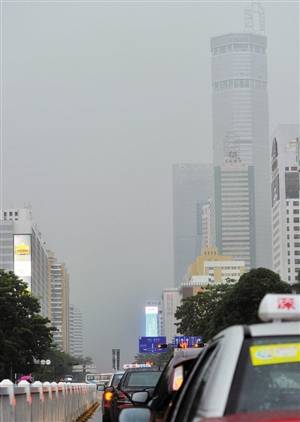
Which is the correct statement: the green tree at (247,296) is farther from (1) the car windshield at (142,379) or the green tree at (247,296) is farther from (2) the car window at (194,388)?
(2) the car window at (194,388)

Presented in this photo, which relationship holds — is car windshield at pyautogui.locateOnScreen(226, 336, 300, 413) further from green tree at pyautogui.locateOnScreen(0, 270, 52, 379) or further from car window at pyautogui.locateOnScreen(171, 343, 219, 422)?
green tree at pyautogui.locateOnScreen(0, 270, 52, 379)

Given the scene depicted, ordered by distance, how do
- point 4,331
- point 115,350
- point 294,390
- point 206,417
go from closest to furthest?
point 206,417, point 294,390, point 4,331, point 115,350

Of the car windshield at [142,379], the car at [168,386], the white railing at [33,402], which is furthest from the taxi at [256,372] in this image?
the car windshield at [142,379]

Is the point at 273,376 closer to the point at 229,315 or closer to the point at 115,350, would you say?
the point at 229,315

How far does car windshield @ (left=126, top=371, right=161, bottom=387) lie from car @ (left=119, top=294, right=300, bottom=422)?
15854 millimetres

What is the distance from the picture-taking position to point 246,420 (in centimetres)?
441

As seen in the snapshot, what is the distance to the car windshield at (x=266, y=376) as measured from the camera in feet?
15.1

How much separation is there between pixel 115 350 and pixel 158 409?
101597 mm

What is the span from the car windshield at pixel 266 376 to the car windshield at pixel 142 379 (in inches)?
628

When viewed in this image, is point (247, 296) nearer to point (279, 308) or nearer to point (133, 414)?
point (133, 414)

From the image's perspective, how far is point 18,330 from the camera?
82000 mm

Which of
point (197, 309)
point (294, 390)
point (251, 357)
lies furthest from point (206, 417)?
point (197, 309)

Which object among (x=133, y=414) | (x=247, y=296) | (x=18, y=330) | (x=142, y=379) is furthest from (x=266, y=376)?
(x=18, y=330)

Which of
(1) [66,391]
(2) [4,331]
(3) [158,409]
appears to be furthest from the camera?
(2) [4,331]
